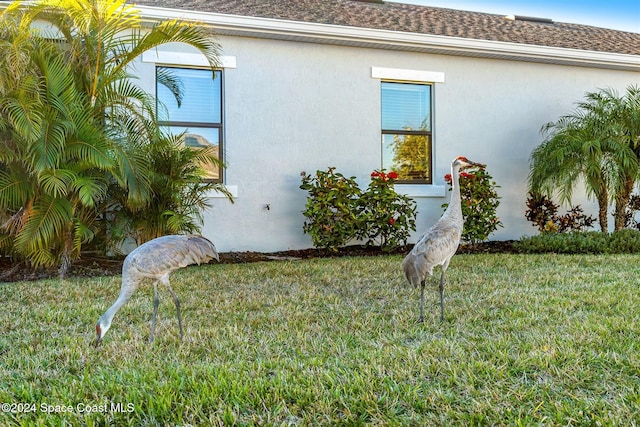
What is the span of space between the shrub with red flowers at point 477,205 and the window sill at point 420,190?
0.41 meters

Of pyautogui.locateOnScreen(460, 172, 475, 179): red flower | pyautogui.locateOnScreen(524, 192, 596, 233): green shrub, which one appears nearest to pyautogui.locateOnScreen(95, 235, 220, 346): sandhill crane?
pyautogui.locateOnScreen(460, 172, 475, 179): red flower

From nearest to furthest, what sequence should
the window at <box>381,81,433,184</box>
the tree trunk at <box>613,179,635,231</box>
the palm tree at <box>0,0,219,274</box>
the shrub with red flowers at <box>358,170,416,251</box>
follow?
the palm tree at <box>0,0,219,274</box>, the shrub with red flowers at <box>358,170,416,251</box>, the tree trunk at <box>613,179,635,231</box>, the window at <box>381,81,433,184</box>

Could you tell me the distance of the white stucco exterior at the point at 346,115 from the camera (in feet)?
31.6

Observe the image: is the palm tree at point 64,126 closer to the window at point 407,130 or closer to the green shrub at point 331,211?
the green shrub at point 331,211

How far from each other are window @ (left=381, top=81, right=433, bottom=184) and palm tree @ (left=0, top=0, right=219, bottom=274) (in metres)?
4.15

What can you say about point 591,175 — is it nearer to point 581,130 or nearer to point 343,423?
point 581,130

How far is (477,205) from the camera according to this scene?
10039mm

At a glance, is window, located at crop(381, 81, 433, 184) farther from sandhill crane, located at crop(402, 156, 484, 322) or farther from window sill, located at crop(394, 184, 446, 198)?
sandhill crane, located at crop(402, 156, 484, 322)

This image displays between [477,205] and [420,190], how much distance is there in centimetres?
109

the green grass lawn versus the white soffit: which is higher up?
the white soffit

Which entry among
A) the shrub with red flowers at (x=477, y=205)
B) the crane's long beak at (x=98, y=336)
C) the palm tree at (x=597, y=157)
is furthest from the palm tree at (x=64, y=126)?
the palm tree at (x=597, y=157)

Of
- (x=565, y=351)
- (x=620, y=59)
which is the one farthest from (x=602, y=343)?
(x=620, y=59)

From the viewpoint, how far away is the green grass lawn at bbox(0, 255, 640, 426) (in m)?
2.83

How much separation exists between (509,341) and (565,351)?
410 millimetres
